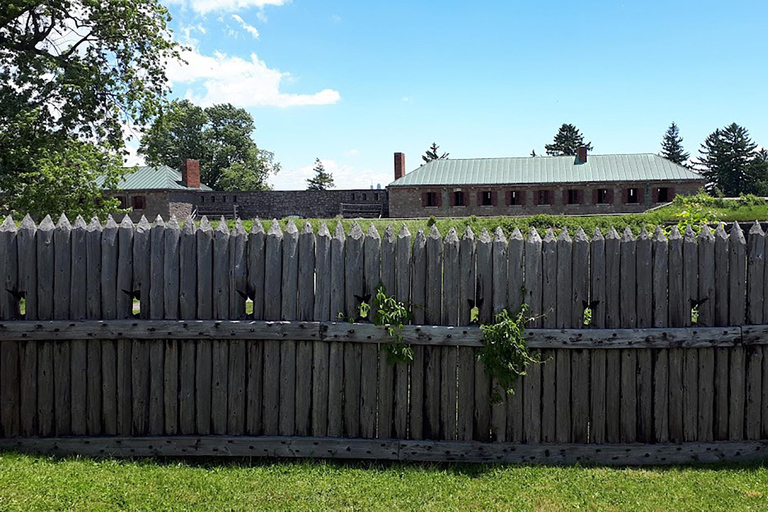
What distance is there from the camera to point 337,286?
5121 millimetres

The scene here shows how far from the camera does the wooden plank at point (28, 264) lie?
5.22 m

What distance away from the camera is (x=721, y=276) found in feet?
16.8

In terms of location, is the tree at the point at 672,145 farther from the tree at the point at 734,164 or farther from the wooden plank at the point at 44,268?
the wooden plank at the point at 44,268

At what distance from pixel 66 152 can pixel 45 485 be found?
47.0 ft

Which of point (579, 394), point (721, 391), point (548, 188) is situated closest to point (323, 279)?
point (579, 394)

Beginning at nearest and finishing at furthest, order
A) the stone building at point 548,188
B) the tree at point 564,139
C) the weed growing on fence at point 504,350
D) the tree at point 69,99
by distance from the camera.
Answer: the weed growing on fence at point 504,350
the tree at point 69,99
the stone building at point 548,188
the tree at point 564,139

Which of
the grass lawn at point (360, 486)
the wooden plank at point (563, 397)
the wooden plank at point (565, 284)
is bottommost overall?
the grass lawn at point (360, 486)

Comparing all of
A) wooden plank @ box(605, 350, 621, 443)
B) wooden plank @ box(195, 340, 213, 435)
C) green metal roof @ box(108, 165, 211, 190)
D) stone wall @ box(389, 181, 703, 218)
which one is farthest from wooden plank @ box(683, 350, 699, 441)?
green metal roof @ box(108, 165, 211, 190)

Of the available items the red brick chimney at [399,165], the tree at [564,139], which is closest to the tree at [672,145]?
the tree at [564,139]

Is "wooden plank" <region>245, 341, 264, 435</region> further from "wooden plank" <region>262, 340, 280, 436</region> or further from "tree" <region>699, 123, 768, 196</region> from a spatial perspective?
"tree" <region>699, 123, 768, 196</region>

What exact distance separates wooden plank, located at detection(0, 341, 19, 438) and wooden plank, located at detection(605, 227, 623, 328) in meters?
4.86

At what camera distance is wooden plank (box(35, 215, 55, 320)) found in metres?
5.23

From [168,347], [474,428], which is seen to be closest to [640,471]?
[474,428]

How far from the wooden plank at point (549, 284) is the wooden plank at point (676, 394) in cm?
103
